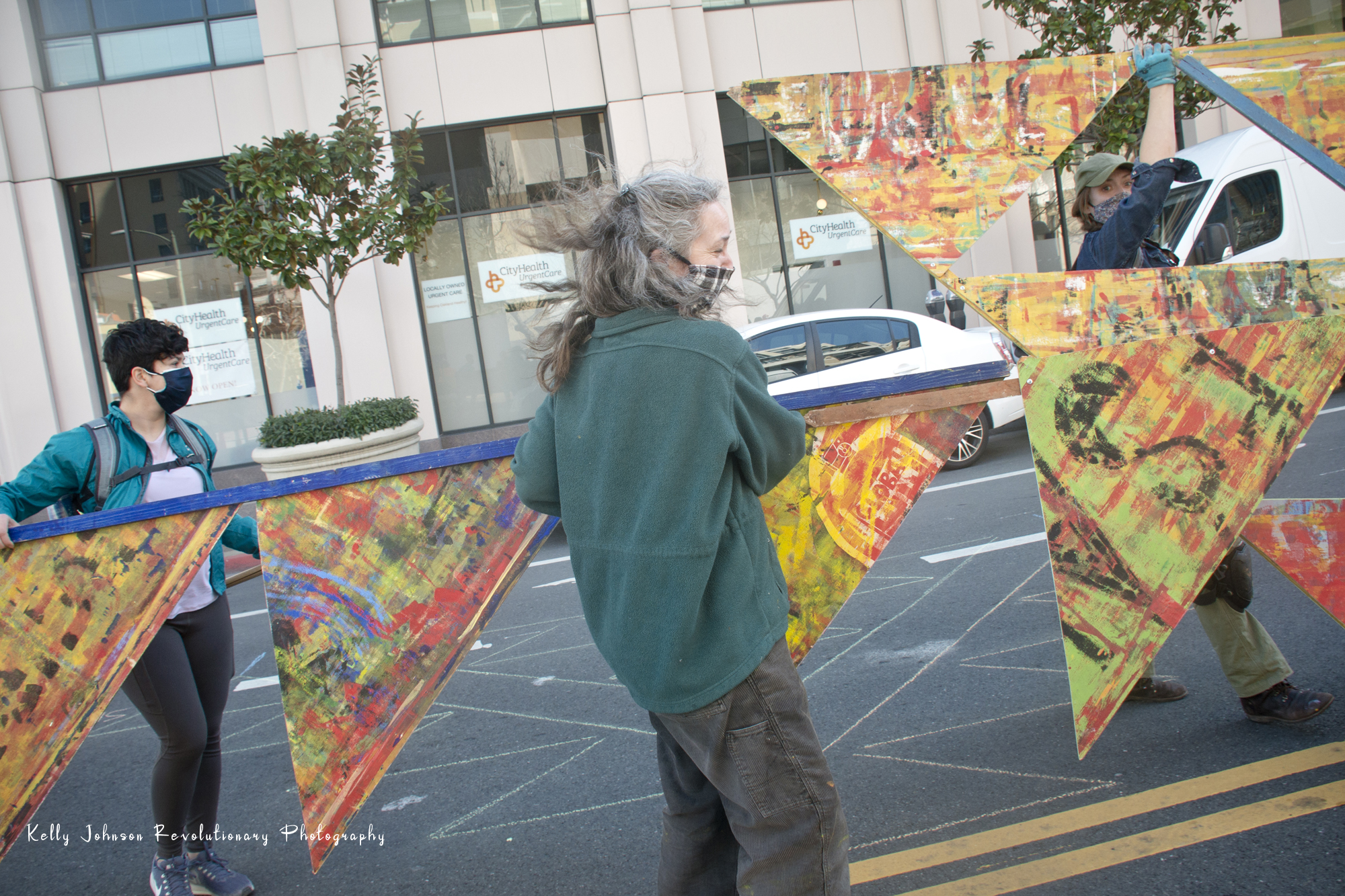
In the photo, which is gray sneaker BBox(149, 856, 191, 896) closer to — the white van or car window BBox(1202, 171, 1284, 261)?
the white van

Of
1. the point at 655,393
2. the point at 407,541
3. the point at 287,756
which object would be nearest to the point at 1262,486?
the point at 655,393

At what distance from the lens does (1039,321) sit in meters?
2.48

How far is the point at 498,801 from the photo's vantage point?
3.31 metres

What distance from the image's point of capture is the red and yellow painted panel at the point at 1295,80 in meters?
2.58

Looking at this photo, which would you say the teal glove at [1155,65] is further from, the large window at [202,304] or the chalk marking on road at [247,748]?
the large window at [202,304]

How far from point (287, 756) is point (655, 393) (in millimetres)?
3228

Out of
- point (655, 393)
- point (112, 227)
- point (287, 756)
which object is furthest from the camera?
point (112, 227)

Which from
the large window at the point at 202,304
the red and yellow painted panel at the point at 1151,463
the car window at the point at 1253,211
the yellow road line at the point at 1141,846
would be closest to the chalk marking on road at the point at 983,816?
the yellow road line at the point at 1141,846

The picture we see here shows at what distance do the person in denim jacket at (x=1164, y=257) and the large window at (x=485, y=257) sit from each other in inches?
383

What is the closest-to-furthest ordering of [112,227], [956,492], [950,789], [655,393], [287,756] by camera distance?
[655,393], [950,789], [287,756], [956,492], [112,227]

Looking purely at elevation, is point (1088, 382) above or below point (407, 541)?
above

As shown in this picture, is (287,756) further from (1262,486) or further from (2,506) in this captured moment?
(1262,486)

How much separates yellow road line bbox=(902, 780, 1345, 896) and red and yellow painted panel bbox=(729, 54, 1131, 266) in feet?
5.49

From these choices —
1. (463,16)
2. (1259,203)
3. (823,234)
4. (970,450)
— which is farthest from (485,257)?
(1259,203)
